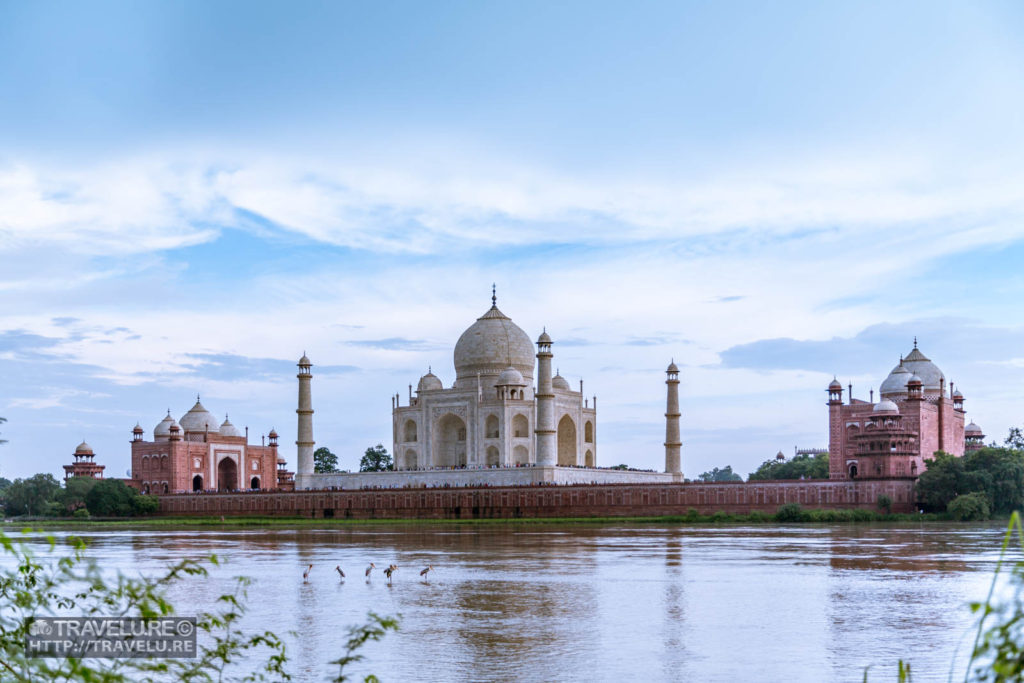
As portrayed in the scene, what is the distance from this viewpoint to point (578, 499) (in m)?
48.4

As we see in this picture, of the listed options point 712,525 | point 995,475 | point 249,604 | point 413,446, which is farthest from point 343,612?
point 413,446

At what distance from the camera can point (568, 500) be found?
159 feet

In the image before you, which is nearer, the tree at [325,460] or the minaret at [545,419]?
the minaret at [545,419]

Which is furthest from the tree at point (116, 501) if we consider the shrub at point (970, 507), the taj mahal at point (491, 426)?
the shrub at point (970, 507)

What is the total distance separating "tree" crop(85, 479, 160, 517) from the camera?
188 ft

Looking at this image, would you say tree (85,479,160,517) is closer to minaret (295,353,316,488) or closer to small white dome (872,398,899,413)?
minaret (295,353,316,488)

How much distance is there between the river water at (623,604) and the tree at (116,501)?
29.5 metres

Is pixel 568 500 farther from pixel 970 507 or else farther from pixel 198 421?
pixel 198 421

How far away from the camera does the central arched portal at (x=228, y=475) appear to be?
6881 centimetres

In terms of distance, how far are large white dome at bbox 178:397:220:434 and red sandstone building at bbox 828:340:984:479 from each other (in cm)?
3597

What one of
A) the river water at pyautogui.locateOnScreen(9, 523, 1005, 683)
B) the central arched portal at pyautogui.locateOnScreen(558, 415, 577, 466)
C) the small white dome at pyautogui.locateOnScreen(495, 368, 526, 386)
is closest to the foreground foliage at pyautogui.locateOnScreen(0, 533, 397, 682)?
the river water at pyautogui.locateOnScreen(9, 523, 1005, 683)

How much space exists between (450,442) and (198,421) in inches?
742

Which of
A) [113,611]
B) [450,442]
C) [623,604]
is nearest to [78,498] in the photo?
[450,442]

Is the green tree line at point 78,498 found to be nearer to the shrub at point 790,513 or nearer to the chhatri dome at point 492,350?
the chhatri dome at point 492,350
